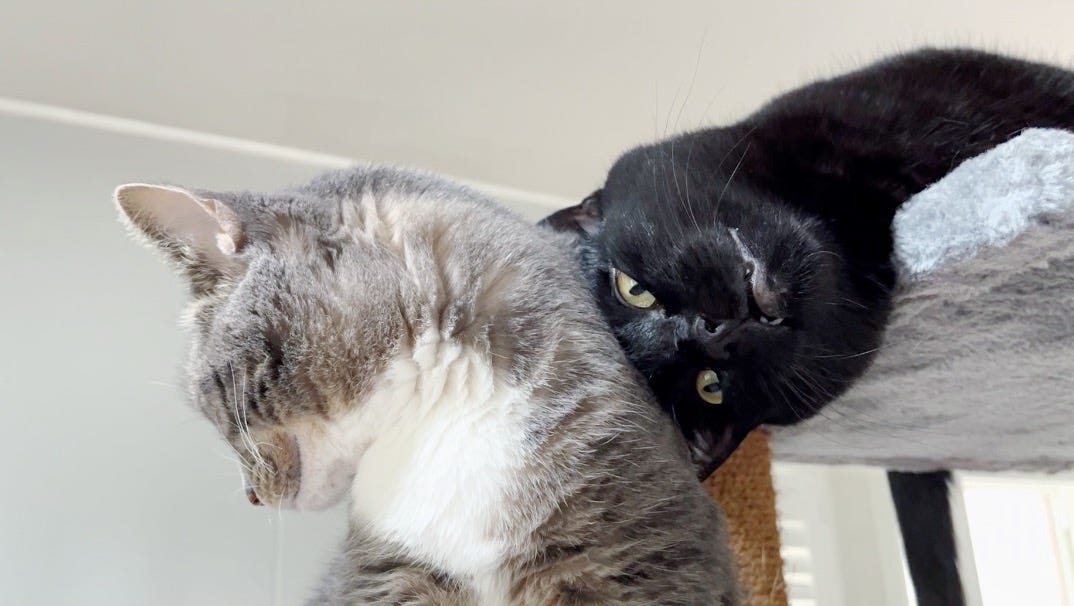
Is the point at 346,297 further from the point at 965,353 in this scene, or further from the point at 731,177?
the point at 965,353

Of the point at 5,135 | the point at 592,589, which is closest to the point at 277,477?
the point at 592,589

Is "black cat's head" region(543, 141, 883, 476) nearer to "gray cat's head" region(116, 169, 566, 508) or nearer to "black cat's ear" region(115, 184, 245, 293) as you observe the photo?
"gray cat's head" region(116, 169, 566, 508)

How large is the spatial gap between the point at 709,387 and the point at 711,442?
8 cm

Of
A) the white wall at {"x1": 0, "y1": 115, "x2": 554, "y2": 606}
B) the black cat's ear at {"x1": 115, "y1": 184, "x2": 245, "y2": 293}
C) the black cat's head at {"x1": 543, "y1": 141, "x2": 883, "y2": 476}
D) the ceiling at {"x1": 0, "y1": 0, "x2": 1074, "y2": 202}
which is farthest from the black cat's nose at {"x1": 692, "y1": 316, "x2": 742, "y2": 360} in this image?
the white wall at {"x1": 0, "y1": 115, "x2": 554, "y2": 606}

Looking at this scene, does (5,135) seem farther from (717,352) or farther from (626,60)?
(717,352)

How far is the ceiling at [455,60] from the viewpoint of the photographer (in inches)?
60.4

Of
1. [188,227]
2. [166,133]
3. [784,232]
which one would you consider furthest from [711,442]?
[166,133]

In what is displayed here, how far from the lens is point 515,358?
0.82 m

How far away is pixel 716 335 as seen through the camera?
88 cm

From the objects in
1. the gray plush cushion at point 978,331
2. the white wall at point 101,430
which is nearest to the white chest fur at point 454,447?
the gray plush cushion at point 978,331

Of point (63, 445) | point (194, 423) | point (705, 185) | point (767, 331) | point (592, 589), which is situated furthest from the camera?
point (194, 423)

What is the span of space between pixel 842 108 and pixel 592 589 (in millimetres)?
669

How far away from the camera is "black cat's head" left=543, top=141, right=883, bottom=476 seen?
861 mm

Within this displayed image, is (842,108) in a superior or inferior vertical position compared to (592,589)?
superior
